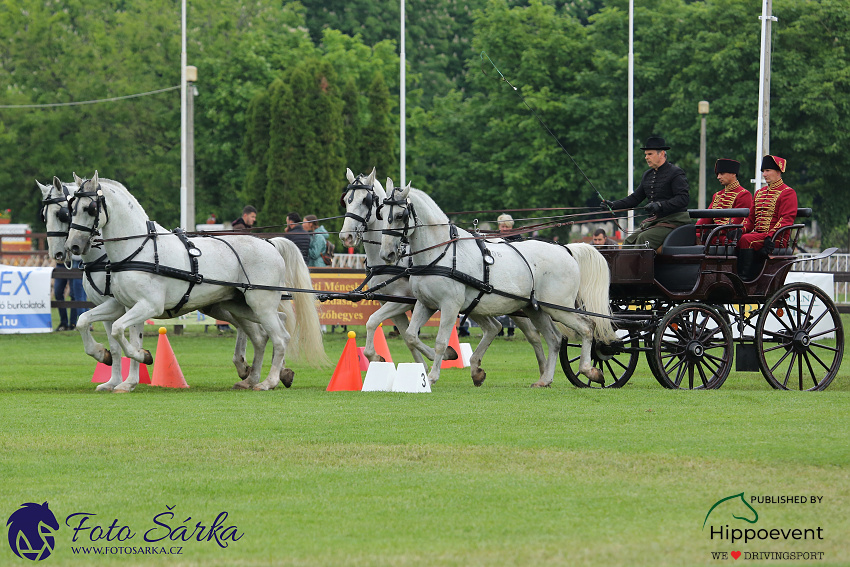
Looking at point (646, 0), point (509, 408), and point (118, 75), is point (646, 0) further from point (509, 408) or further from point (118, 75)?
point (509, 408)

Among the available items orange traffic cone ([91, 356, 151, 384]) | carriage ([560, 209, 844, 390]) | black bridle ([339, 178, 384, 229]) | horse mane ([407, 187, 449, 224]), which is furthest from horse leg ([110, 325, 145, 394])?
carriage ([560, 209, 844, 390])

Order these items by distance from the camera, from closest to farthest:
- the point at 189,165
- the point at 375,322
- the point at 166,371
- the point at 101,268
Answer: the point at 101,268
the point at 375,322
the point at 166,371
the point at 189,165

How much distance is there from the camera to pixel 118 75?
158 ft

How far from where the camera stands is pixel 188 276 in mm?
13375

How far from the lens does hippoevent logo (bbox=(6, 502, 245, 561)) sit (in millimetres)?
6113

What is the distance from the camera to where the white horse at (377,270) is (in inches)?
531

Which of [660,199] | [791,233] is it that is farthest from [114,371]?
[791,233]

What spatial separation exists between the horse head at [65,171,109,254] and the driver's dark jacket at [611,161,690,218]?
5.34 meters

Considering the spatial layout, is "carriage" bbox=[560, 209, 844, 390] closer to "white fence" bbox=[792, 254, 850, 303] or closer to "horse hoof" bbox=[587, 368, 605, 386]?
"horse hoof" bbox=[587, 368, 605, 386]

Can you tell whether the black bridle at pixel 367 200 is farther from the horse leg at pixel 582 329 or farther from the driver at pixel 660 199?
the driver at pixel 660 199

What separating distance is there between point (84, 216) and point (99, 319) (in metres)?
1.18

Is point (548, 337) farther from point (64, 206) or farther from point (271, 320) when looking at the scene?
point (64, 206)

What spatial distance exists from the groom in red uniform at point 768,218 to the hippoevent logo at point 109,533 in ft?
27.1

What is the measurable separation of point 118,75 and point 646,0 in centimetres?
1968
